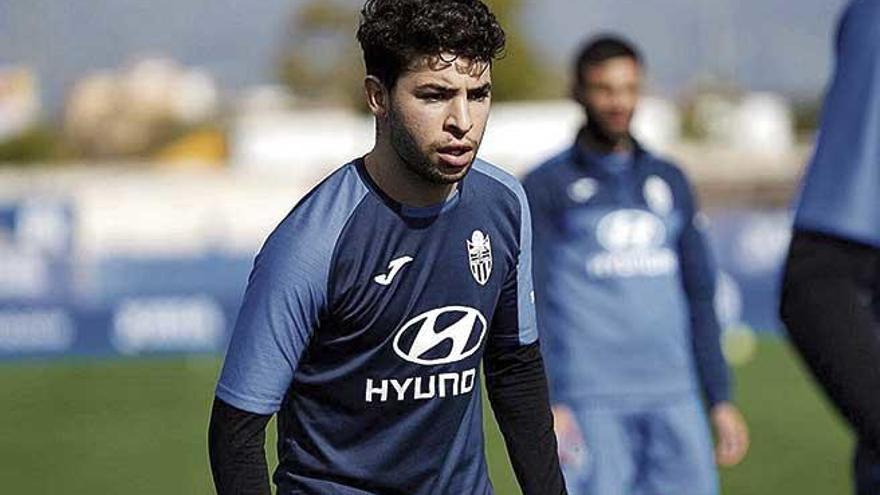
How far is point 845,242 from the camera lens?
9.37ft

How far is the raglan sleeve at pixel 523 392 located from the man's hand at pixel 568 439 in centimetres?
292

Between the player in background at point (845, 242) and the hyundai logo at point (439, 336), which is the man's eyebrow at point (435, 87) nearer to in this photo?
the hyundai logo at point (439, 336)

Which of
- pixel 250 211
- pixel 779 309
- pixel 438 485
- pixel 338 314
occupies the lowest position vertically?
pixel 250 211

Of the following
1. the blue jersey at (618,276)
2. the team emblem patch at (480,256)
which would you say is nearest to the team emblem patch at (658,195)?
the blue jersey at (618,276)

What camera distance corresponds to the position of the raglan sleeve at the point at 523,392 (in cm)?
458

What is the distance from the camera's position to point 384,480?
442cm

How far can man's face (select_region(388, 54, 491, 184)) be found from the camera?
13.4 ft

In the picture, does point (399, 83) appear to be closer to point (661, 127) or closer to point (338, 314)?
point (338, 314)

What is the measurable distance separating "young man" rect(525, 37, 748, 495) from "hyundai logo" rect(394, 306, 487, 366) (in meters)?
3.15

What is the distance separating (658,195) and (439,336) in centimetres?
345

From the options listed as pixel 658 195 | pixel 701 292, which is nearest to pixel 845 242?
pixel 658 195

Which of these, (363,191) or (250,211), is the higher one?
(363,191)

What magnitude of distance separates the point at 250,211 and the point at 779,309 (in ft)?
64.7

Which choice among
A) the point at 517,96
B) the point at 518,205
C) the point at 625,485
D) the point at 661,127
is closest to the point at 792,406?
the point at 625,485
